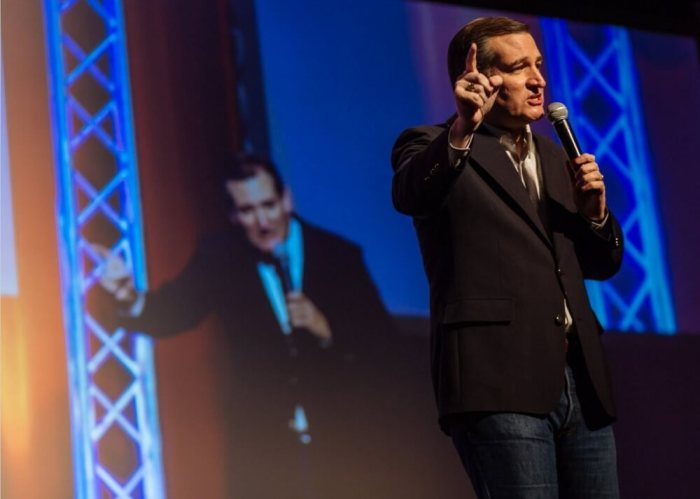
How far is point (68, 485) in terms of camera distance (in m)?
2.55

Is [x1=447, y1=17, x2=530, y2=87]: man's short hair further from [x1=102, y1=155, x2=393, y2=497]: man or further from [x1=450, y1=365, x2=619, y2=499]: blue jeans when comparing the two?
[x1=102, y1=155, x2=393, y2=497]: man

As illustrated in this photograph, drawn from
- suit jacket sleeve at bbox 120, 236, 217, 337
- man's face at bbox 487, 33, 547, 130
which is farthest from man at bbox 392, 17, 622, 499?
suit jacket sleeve at bbox 120, 236, 217, 337

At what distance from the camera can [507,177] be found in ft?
5.22

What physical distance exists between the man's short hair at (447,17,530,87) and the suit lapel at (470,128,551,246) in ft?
0.42

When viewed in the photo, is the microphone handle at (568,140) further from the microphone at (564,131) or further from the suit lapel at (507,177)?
the suit lapel at (507,177)

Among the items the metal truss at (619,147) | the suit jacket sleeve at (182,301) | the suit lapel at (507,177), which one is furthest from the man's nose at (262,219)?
the suit lapel at (507,177)

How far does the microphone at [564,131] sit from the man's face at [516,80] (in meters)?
0.07

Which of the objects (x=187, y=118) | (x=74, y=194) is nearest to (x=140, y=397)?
(x=74, y=194)

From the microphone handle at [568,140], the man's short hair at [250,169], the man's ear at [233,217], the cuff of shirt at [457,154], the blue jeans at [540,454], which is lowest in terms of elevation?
the blue jeans at [540,454]

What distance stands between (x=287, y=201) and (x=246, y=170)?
15 centimetres

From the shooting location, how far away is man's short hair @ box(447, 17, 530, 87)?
5.39 feet

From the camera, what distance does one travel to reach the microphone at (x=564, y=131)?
1646mm

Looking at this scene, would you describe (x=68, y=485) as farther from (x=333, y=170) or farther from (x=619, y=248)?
(x=619, y=248)

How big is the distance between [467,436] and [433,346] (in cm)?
15
